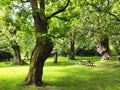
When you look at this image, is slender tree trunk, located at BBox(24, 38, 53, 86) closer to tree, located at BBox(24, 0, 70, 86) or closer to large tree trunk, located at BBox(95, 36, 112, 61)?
tree, located at BBox(24, 0, 70, 86)

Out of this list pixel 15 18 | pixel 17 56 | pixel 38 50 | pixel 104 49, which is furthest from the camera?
pixel 104 49

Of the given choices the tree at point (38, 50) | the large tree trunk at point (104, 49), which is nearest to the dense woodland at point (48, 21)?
the tree at point (38, 50)

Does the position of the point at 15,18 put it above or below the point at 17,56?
above

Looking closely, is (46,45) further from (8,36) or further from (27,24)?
(8,36)

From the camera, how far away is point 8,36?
54.5 m

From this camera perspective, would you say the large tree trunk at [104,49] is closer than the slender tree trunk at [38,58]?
No

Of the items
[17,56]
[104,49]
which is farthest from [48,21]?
[104,49]

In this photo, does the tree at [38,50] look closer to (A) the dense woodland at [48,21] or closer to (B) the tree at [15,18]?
(A) the dense woodland at [48,21]

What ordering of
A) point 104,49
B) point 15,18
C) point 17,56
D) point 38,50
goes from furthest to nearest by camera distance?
point 104,49, point 17,56, point 15,18, point 38,50

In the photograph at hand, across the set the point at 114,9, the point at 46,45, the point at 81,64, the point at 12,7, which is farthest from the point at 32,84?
the point at 81,64

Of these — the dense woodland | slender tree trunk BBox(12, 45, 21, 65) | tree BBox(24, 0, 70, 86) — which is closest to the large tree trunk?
the dense woodland

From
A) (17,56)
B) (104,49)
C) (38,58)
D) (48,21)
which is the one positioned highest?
(48,21)

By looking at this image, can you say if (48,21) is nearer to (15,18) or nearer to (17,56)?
(15,18)

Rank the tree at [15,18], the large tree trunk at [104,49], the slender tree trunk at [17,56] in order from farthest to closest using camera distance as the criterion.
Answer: the large tree trunk at [104,49], the slender tree trunk at [17,56], the tree at [15,18]
